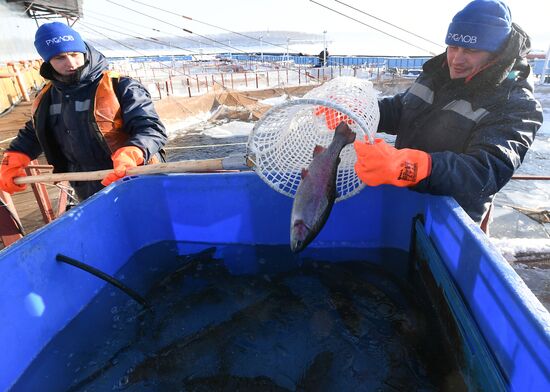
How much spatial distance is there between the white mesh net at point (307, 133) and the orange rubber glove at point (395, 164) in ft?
1.77

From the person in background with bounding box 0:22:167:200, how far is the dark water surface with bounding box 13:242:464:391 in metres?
1.05

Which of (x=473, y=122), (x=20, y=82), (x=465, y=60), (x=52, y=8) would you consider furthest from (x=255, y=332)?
(x=52, y=8)

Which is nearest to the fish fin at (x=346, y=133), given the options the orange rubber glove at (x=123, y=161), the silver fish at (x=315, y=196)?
the silver fish at (x=315, y=196)

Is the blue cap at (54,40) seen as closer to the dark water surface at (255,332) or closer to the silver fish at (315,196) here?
the dark water surface at (255,332)

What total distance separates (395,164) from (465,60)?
952 millimetres

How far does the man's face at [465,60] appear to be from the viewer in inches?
90.7

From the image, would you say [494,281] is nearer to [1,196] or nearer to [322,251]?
[322,251]

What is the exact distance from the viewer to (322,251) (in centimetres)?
321

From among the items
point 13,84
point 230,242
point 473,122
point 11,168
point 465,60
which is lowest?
point 230,242

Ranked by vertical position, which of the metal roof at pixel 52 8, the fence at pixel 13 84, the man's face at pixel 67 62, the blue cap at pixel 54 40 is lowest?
the fence at pixel 13 84

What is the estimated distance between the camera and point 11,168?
3.47 meters

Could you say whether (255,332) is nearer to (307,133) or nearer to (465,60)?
(307,133)

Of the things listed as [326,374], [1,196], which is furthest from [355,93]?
[1,196]

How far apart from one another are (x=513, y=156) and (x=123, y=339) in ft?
8.64
